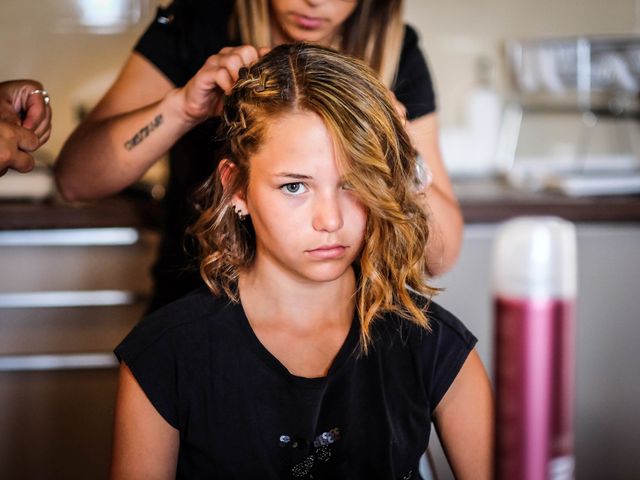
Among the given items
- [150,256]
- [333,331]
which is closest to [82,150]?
[333,331]

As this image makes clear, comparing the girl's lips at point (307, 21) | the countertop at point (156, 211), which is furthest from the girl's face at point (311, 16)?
the countertop at point (156, 211)

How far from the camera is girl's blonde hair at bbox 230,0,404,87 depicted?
1.52 m

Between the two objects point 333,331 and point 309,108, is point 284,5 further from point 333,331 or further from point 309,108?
point 333,331

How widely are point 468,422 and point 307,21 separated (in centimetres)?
67

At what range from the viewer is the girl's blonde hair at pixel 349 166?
1.17 m

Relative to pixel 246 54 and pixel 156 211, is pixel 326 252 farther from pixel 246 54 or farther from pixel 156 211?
pixel 156 211

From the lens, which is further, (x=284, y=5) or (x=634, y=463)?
(x=634, y=463)

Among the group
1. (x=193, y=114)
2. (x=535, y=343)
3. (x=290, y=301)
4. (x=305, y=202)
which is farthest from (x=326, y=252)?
(x=535, y=343)

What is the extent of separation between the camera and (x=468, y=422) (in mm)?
1195

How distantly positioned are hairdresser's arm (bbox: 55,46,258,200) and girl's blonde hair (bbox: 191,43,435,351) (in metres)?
0.05

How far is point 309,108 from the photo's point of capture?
117 cm

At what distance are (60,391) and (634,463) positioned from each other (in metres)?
1.56

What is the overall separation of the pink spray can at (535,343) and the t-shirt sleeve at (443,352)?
0.69m

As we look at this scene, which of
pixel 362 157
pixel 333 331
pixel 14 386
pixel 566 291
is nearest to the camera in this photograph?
pixel 566 291
